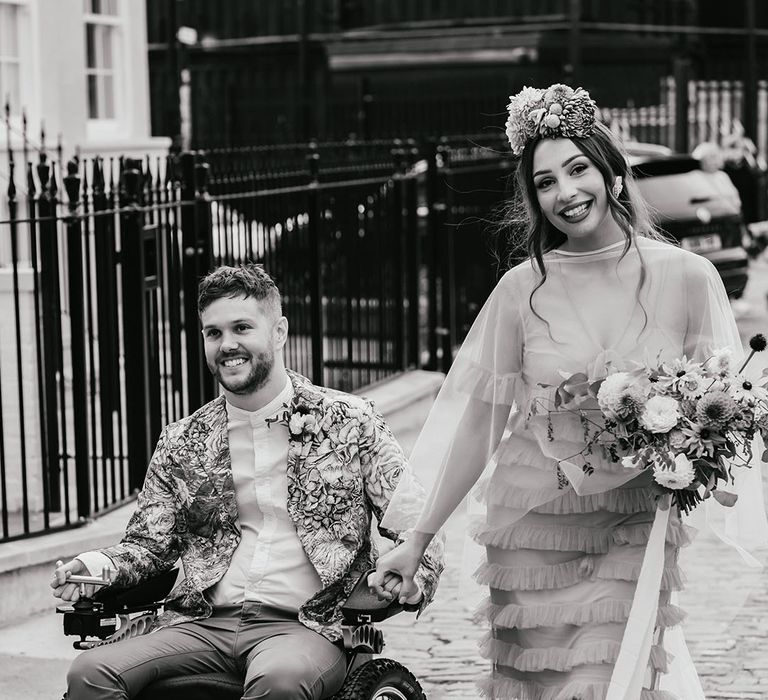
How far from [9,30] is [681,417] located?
31.5 ft

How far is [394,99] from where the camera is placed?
80.7 ft

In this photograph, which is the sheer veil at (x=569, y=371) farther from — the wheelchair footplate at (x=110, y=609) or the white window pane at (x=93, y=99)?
the white window pane at (x=93, y=99)

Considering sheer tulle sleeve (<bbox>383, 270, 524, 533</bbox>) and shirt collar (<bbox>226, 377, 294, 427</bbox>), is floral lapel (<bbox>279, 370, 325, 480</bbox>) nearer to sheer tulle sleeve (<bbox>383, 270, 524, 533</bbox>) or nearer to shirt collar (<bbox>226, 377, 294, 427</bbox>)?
shirt collar (<bbox>226, 377, 294, 427</bbox>)

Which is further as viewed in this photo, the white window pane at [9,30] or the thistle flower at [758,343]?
the white window pane at [9,30]

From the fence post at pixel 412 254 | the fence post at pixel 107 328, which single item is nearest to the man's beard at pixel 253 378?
the fence post at pixel 107 328

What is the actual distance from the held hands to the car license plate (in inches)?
403

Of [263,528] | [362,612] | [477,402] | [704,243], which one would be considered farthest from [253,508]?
[704,243]

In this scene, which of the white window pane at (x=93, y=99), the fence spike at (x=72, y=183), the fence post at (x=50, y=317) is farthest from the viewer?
the white window pane at (x=93, y=99)

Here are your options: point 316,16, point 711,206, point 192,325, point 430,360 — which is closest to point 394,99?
point 316,16

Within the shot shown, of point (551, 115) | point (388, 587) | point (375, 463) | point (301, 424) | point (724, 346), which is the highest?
point (551, 115)

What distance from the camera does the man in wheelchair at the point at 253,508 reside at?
161 inches

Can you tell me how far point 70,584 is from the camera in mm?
4035

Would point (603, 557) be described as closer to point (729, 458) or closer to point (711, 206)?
point (729, 458)

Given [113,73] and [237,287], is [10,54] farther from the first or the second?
[237,287]
